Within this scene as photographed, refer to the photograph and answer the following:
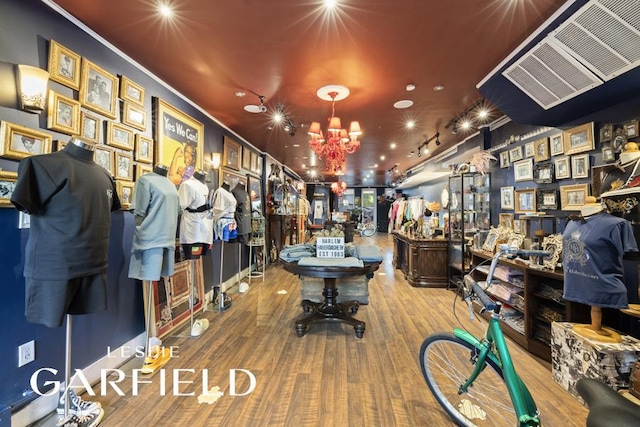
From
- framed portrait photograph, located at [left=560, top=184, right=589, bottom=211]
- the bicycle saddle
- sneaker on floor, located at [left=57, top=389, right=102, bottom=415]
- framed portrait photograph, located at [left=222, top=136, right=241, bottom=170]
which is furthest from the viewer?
framed portrait photograph, located at [left=222, top=136, right=241, bottom=170]

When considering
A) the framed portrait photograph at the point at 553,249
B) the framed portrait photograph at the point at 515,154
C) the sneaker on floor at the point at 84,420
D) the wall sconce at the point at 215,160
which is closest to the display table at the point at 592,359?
the framed portrait photograph at the point at 553,249

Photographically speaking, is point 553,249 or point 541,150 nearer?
point 553,249

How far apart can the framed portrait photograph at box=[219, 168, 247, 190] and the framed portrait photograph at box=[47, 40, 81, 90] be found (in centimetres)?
227

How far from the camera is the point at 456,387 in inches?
83.3

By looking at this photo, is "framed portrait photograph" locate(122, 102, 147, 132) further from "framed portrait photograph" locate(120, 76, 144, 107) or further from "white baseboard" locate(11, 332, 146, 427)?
"white baseboard" locate(11, 332, 146, 427)

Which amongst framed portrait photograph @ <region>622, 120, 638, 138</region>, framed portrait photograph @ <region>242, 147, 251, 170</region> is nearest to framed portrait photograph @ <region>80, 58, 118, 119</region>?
framed portrait photograph @ <region>242, 147, 251, 170</region>

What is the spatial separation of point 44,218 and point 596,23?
143 inches

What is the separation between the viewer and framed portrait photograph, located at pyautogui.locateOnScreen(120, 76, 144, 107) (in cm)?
246

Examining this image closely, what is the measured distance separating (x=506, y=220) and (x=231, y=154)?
4.48 meters

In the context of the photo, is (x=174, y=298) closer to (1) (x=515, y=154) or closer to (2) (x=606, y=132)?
(2) (x=606, y=132)

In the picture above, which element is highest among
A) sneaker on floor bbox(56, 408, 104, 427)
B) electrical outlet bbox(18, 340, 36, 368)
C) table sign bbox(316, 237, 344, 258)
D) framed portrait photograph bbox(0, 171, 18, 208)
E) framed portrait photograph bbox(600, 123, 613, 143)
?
framed portrait photograph bbox(600, 123, 613, 143)

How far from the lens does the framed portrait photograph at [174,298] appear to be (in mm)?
2662

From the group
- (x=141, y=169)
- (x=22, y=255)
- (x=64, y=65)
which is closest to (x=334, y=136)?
(x=141, y=169)

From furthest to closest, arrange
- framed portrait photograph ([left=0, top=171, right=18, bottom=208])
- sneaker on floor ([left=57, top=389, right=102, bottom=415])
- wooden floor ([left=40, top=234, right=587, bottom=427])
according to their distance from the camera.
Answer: wooden floor ([left=40, top=234, right=587, bottom=427])
sneaker on floor ([left=57, top=389, right=102, bottom=415])
framed portrait photograph ([left=0, top=171, right=18, bottom=208])
